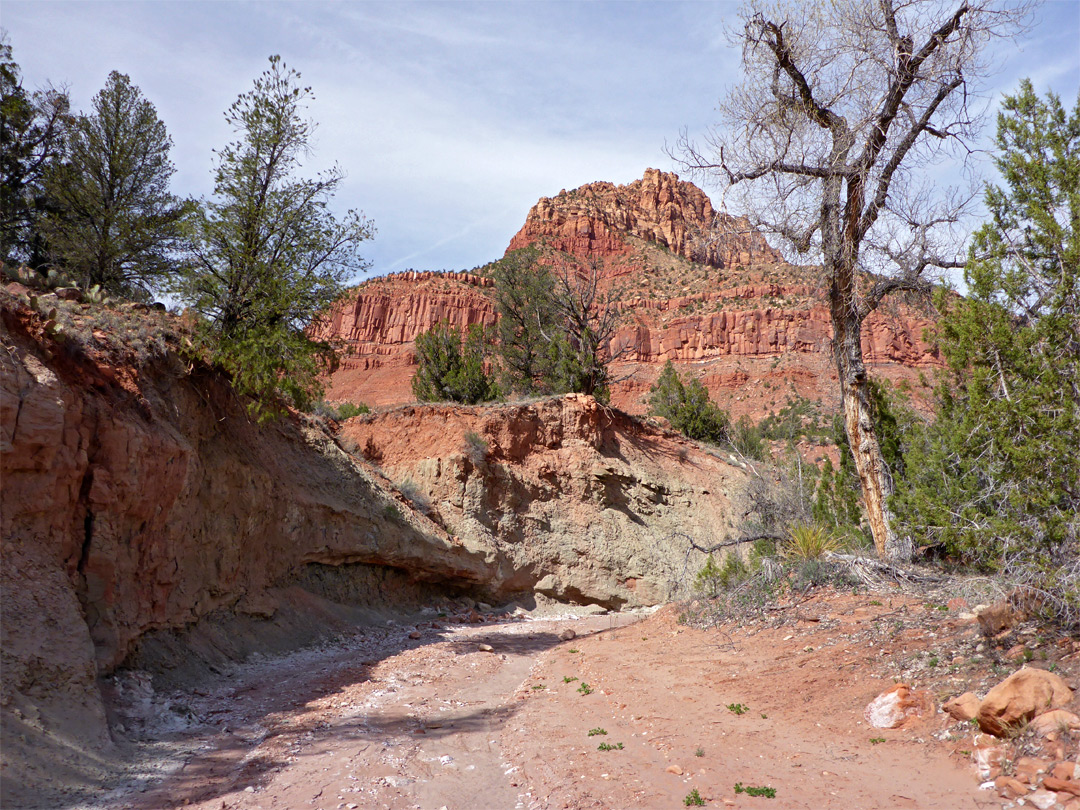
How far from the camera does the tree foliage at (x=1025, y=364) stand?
6.52m

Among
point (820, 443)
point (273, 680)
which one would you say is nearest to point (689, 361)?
point (820, 443)

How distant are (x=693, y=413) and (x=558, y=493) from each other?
11113 millimetres

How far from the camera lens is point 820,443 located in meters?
51.8

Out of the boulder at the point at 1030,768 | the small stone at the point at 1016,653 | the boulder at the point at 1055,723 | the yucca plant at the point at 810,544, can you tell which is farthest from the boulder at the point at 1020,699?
the yucca plant at the point at 810,544

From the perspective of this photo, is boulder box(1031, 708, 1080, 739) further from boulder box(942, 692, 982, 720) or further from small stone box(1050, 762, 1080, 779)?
boulder box(942, 692, 982, 720)

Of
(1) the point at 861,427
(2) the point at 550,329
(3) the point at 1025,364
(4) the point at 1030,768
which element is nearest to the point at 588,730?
(4) the point at 1030,768

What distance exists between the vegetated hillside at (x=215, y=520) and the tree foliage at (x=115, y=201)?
5439 millimetres

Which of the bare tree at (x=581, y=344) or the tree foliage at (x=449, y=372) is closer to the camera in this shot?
the tree foliage at (x=449, y=372)

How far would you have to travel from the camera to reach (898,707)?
671cm

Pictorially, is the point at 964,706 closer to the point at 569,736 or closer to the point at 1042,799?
the point at 1042,799

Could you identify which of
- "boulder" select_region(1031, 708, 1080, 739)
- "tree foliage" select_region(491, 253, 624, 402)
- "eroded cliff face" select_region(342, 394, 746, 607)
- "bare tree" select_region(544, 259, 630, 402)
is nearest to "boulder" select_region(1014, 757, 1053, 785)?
"boulder" select_region(1031, 708, 1080, 739)

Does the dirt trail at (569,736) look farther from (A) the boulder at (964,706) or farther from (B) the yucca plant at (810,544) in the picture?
(B) the yucca plant at (810,544)

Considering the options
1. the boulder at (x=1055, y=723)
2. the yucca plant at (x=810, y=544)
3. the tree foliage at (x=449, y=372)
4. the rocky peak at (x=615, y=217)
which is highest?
the rocky peak at (x=615, y=217)

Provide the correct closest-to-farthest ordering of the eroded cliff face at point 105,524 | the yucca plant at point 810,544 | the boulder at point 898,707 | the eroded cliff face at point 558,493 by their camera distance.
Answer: the eroded cliff face at point 105,524
the boulder at point 898,707
the yucca plant at point 810,544
the eroded cliff face at point 558,493
